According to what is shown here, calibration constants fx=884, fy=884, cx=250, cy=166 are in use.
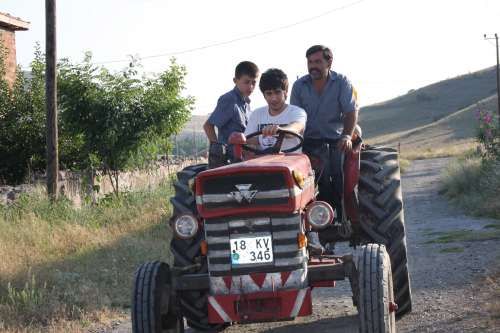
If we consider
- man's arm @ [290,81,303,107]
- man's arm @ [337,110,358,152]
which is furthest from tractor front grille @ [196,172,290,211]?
man's arm @ [290,81,303,107]

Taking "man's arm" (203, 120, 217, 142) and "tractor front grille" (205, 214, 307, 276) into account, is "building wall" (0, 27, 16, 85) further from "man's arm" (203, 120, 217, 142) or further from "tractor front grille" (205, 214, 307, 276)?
"tractor front grille" (205, 214, 307, 276)

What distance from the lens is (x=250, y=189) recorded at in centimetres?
590

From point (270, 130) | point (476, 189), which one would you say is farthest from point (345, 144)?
point (476, 189)

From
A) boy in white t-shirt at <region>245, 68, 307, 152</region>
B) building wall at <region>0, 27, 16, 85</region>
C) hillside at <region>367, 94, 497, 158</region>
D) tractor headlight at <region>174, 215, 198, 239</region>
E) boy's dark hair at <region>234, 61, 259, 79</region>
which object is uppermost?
→ hillside at <region>367, 94, 497, 158</region>

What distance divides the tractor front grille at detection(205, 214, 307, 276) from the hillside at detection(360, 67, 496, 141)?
352 feet

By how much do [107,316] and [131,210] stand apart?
7140 mm

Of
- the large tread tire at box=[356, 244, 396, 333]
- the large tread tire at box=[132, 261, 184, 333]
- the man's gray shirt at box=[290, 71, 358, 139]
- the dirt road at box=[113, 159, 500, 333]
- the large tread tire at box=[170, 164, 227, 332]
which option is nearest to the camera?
the large tread tire at box=[356, 244, 396, 333]

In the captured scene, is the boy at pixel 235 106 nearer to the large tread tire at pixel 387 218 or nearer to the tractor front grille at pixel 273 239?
the large tread tire at pixel 387 218

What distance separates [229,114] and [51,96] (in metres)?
8.36

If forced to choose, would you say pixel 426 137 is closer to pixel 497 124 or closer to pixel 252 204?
pixel 497 124

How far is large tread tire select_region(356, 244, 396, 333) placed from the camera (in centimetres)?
580

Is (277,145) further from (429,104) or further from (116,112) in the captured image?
(429,104)

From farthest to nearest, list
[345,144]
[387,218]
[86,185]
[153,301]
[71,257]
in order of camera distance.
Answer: [86,185]
[71,257]
[387,218]
[345,144]
[153,301]

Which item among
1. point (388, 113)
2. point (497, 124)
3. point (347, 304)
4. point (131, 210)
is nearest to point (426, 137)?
point (388, 113)
